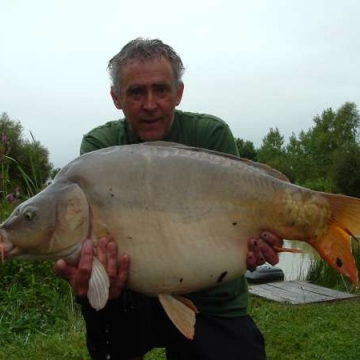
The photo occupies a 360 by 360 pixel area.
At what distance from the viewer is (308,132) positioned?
30453mm

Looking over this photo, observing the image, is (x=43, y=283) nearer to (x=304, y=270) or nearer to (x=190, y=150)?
(x=190, y=150)

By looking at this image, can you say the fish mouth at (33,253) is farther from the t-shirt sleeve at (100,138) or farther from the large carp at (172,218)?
the t-shirt sleeve at (100,138)

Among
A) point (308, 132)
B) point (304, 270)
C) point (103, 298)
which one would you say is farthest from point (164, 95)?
point (308, 132)

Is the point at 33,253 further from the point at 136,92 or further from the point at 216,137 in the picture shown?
the point at 216,137

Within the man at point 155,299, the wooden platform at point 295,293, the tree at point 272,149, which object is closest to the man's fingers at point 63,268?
the man at point 155,299

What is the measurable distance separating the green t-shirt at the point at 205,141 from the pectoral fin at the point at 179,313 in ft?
1.52

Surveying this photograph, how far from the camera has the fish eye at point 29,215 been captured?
1.55 metres

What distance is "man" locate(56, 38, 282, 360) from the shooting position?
2.02 meters

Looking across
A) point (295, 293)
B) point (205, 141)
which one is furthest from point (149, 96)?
point (295, 293)

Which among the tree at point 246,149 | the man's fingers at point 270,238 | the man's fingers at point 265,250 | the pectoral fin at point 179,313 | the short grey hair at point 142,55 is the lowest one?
the pectoral fin at point 179,313

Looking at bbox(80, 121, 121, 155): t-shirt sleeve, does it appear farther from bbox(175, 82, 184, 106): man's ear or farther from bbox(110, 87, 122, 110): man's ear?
bbox(175, 82, 184, 106): man's ear

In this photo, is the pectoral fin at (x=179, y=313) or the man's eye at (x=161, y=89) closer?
the pectoral fin at (x=179, y=313)

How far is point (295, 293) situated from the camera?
4461mm

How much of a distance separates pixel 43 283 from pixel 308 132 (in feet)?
91.5
